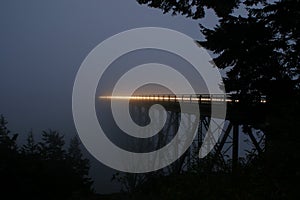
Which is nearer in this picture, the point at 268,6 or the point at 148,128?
the point at 268,6

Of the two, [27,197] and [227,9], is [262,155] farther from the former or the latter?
[27,197]

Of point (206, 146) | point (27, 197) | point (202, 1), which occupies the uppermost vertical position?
point (202, 1)

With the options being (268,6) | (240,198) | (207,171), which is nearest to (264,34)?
(268,6)

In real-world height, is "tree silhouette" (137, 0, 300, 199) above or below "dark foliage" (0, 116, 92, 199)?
above

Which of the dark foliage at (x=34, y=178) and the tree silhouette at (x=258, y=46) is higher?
the tree silhouette at (x=258, y=46)

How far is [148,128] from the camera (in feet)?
111

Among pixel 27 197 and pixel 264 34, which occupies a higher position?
pixel 264 34

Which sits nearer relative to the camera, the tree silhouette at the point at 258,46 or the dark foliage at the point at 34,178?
the tree silhouette at the point at 258,46

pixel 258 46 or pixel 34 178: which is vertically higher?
pixel 258 46

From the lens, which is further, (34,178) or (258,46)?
(34,178)

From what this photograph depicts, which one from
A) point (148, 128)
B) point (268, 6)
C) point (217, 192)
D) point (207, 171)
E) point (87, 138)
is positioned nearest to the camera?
point (217, 192)

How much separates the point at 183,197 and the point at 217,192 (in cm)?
74

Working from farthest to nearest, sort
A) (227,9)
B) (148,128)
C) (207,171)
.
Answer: (148,128)
(227,9)
(207,171)

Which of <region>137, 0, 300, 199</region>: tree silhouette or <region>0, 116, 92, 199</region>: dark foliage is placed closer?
<region>137, 0, 300, 199</region>: tree silhouette
